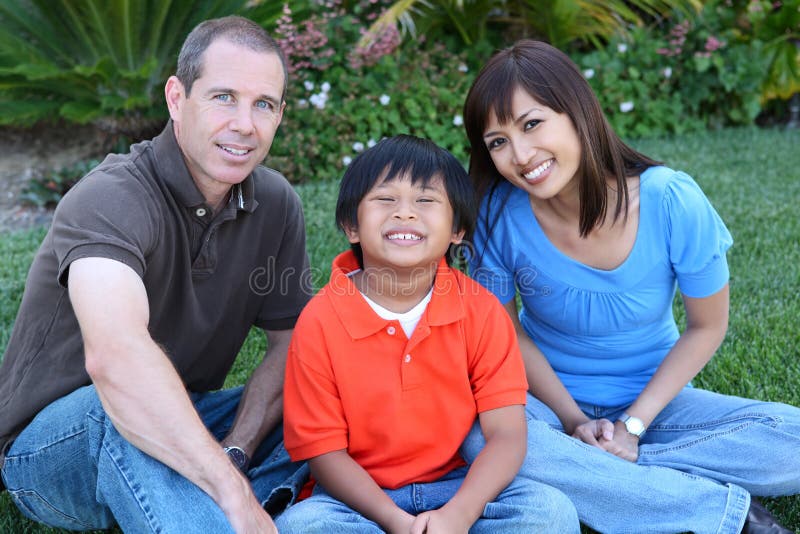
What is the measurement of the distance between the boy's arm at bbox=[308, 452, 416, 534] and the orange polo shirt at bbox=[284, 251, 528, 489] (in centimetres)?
4

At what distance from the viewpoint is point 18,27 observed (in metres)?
6.13

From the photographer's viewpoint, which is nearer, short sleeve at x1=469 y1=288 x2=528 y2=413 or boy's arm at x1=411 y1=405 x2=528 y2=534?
boy's arm at x1=411 y1=405 x2=528 y2=534

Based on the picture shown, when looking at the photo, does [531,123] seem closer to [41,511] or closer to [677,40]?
[41,511]

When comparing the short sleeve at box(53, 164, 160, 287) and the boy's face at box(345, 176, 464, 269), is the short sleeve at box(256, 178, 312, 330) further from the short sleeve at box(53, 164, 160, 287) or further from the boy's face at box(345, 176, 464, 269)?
the short sleeve at box(53, 164, 160, 287)

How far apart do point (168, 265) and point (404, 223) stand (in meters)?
0.69

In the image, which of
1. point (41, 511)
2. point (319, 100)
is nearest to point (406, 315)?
point (41, 511)

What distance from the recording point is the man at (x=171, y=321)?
1.91 metres

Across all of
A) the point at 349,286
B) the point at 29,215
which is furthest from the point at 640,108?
the point at 349,286

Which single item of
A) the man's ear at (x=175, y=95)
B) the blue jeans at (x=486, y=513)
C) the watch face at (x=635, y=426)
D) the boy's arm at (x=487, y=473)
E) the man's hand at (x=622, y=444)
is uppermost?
the man's ear at (x=175, y=95)

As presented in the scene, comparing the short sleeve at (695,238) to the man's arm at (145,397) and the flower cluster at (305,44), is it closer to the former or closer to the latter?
the man's arm at (145,397)

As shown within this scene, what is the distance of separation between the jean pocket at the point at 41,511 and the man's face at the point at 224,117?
3.21 feet

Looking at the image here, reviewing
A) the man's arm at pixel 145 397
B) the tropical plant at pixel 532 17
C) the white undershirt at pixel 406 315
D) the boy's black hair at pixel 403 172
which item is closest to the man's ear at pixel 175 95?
the boy's black hair at pixel 403 172

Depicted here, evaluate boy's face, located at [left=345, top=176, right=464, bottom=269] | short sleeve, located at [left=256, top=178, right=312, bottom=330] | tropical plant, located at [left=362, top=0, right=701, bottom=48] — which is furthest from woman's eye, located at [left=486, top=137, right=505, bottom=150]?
tropical plant, located at [left=362, top=0, right=701, bottom=48]

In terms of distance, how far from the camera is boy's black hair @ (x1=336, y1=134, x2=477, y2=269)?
2357 millimetres
